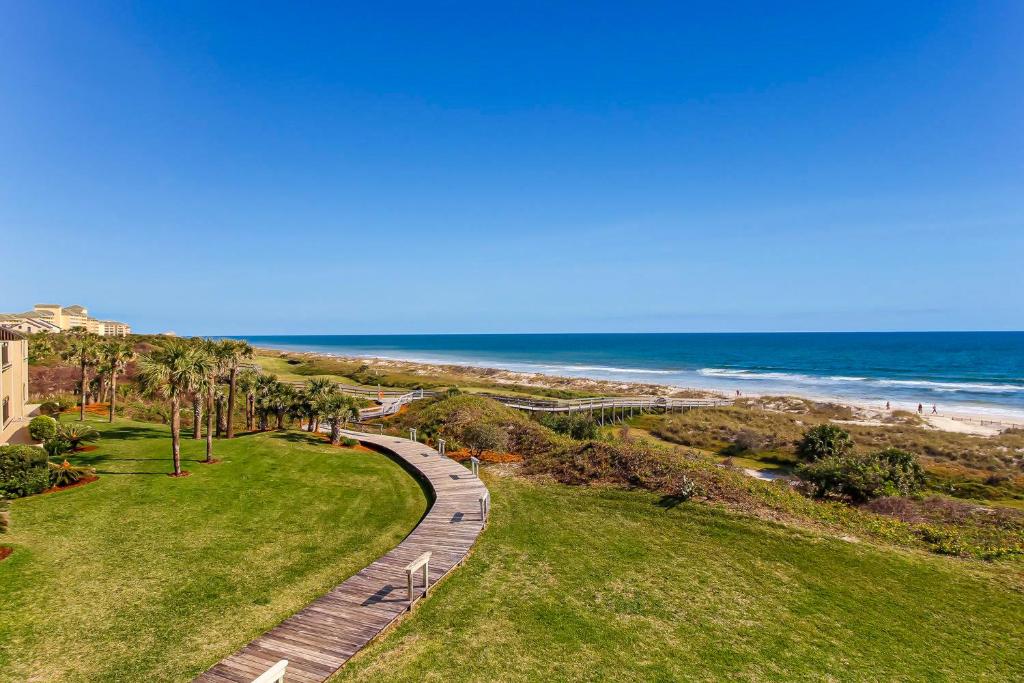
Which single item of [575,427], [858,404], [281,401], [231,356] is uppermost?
[231,356]

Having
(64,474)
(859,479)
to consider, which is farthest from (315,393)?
(859,479)

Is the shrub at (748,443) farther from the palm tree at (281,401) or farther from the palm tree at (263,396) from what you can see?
the palm tree at (263,396)

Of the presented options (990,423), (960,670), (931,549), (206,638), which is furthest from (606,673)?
(990,423)

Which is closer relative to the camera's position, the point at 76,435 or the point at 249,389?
the point at 76,435

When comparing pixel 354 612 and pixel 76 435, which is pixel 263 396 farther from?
pixel 354 612

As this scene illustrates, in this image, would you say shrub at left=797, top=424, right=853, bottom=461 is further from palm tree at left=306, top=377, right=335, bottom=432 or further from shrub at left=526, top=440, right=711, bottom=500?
palm tree at left=306, top=377, right=335, bottom=432
